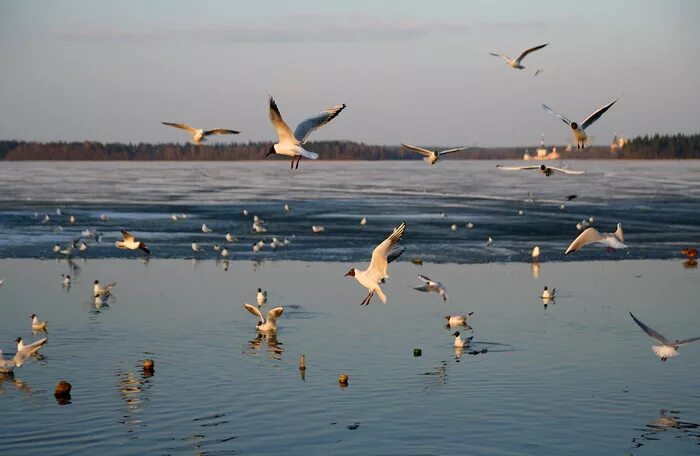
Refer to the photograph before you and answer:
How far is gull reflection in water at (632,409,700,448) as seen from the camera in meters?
16.8

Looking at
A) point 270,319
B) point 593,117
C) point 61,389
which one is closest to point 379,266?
point 61,389

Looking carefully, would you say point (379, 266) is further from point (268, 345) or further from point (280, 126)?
point (268, 345)

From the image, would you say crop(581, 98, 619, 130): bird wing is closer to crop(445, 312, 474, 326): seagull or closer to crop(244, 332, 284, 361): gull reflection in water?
crop(445, 312, 474, 326): seagull

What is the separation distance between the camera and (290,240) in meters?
42.4

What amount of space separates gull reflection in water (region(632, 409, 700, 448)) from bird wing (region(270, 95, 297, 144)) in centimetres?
687

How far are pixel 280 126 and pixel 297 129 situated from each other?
32 centimetres

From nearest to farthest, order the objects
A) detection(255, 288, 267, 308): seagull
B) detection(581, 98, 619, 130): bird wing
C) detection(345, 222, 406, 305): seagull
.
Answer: detection(345, 222, 406, 305): seagull → detection(581, 98, 619, 130): bird wing → detection(255, 288, 267, 308): seagull

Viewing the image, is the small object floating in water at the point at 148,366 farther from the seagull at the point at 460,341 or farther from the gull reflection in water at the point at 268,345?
the seagull at the point at 460,341

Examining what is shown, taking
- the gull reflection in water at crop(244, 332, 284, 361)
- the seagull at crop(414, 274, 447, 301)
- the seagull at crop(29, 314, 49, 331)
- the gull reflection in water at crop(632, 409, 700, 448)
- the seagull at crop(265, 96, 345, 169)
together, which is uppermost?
the seagull at crop(265, 96, 345, 169)

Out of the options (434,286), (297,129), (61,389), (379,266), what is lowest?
(61,389)

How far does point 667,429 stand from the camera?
1731cm

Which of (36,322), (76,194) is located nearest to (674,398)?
(36,322)

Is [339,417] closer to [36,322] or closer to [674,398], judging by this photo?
[674,398]

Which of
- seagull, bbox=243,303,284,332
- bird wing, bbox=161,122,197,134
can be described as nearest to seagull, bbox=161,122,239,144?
bird wing, bbox=161,122,197,134
